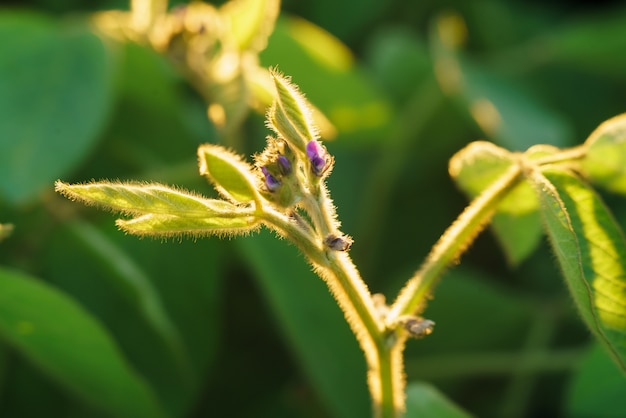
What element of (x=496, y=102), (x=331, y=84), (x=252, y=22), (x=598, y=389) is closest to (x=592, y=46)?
(x=496, y=102)

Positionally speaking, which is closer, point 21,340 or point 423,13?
point 21,340

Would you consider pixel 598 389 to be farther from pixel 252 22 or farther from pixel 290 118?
pixel 252 22

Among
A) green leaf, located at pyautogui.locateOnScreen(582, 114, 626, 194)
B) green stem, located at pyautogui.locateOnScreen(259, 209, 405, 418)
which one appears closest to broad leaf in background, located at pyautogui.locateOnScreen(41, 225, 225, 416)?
green stem, located at pyautogui.locateOnScreen(259, 209, 405, 418)

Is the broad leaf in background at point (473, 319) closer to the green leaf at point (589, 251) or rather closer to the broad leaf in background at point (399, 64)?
the broad leaf in background at point (399, 64)

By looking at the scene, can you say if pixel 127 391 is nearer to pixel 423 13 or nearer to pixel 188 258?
pixel 188 258

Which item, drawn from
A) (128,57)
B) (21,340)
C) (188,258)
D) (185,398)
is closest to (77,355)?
(21,340)

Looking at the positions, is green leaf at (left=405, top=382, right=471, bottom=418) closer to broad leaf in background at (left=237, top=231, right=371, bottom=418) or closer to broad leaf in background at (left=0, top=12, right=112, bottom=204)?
broad leaf in background at (left=237, top=231, right=371, bottom=418)
